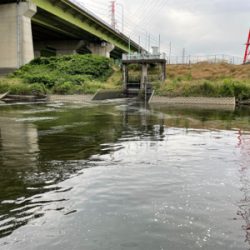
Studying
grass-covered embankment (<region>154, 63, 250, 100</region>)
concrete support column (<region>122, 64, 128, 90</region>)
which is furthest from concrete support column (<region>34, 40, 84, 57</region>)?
grass-covered embankment (<region>154, 63, 250, 100</region>)

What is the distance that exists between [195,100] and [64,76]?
2097cm

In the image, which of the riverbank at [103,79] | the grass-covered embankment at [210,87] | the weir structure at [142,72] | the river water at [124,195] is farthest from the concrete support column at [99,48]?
the river water at [124,195]

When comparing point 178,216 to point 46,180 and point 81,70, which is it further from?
point 81,70

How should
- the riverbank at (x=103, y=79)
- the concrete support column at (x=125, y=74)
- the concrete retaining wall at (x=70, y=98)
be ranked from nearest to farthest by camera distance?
the riverbank at (x=103, y=79) < the concrete retaining wall at (x=70, y=98) < the concrete support column at (x=125, y=74)

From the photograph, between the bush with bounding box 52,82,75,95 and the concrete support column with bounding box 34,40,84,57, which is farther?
the concrete support column with bounding box 34,40,84,57

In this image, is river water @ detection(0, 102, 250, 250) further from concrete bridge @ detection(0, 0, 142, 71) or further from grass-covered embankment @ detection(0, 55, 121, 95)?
concrete bridge @ detection(0, 0, 142, 71)

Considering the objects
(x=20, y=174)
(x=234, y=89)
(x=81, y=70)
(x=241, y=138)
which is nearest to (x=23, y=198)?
(x=20, y=174)

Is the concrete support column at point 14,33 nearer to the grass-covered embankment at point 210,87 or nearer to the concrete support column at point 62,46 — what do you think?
the grass-covered embankment at point 210,87

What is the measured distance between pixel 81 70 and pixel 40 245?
57104mm

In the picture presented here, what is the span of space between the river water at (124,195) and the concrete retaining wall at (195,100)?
3182 centimetres

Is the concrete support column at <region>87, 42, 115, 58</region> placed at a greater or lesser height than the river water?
greater

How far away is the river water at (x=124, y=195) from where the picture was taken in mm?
5750

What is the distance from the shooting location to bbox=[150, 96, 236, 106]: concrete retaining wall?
4556 cm

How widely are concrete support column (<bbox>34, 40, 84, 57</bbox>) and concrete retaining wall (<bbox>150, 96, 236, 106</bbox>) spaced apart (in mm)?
42108
